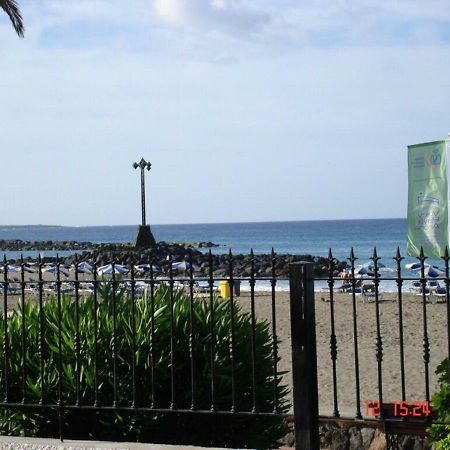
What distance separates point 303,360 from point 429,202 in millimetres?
4141

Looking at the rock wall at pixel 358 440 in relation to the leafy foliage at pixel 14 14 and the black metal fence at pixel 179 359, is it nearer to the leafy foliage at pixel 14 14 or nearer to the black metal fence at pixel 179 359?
the black metal fence at pixel 179 359

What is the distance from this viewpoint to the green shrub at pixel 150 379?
6.77 metres

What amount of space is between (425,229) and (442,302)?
2123cm

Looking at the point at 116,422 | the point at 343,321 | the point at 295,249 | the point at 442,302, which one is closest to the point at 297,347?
the point at 116,422

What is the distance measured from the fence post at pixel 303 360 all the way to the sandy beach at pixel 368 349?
95.7 inches

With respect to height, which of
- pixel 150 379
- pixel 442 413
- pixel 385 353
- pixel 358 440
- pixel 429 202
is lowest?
pixel 385 353

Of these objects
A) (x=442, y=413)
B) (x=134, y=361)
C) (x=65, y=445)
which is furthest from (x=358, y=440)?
(x=65, y=445)

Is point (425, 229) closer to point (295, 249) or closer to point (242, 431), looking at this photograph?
point (242, 431)

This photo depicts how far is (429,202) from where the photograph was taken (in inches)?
384
